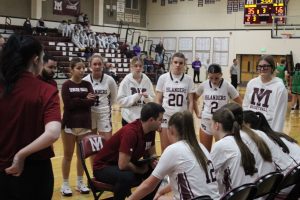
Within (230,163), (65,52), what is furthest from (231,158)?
(65,52)

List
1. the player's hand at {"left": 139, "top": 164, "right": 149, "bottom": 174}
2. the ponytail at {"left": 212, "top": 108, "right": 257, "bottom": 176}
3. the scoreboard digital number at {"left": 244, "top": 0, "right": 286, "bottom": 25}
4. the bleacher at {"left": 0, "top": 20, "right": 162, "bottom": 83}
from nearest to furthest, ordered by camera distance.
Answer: the ponytail at {"left": 212, "top": 108, "right": 257, "bottom": 176} → the player's hand at {"left": 139, "top": 164, "right": 149, "bottom": 174} → the bleacher at {"left": 0, "top": 20, "right": 162, "bottom": 83} → the scoreboard digital number at {"left": 244, "top": 0, "right": 286, "bottom": 25}

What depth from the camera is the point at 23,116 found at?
242cm

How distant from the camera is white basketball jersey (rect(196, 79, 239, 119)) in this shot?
600cm

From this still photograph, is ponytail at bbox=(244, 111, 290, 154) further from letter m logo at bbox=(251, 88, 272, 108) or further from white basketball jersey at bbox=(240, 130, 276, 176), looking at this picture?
letter m logo at bbox=(251, 88, 272, 108)

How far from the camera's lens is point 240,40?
26.4 metres

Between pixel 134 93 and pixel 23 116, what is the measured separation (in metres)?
3.54

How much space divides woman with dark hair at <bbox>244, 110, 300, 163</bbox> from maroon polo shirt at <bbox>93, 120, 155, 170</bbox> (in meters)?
0.95

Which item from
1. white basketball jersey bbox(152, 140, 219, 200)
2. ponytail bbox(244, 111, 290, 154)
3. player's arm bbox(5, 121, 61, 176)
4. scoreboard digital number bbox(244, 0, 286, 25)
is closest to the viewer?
player's arm bbox(5, 121, 61, 176)

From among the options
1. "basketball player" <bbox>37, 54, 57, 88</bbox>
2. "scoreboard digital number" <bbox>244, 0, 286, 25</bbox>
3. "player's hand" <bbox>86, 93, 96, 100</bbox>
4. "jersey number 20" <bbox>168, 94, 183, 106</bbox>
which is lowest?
"jersey number 20" <bbox>168, 94, 183, 106</bbox>

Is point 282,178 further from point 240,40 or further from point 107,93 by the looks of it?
point 240,40

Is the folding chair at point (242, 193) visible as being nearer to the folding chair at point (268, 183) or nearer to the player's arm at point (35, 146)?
the folding chair at point (268, 183)

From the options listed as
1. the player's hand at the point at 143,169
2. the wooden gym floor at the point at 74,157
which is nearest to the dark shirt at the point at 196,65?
the wooden gym floor at the point at 74,157

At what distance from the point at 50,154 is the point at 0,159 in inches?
11.1

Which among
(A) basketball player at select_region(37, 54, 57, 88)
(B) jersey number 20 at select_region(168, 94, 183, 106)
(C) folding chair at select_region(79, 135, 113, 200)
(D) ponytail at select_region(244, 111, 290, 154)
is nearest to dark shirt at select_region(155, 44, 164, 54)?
(B) jersey number 20 at select_region(168, 94, 183, 106)
